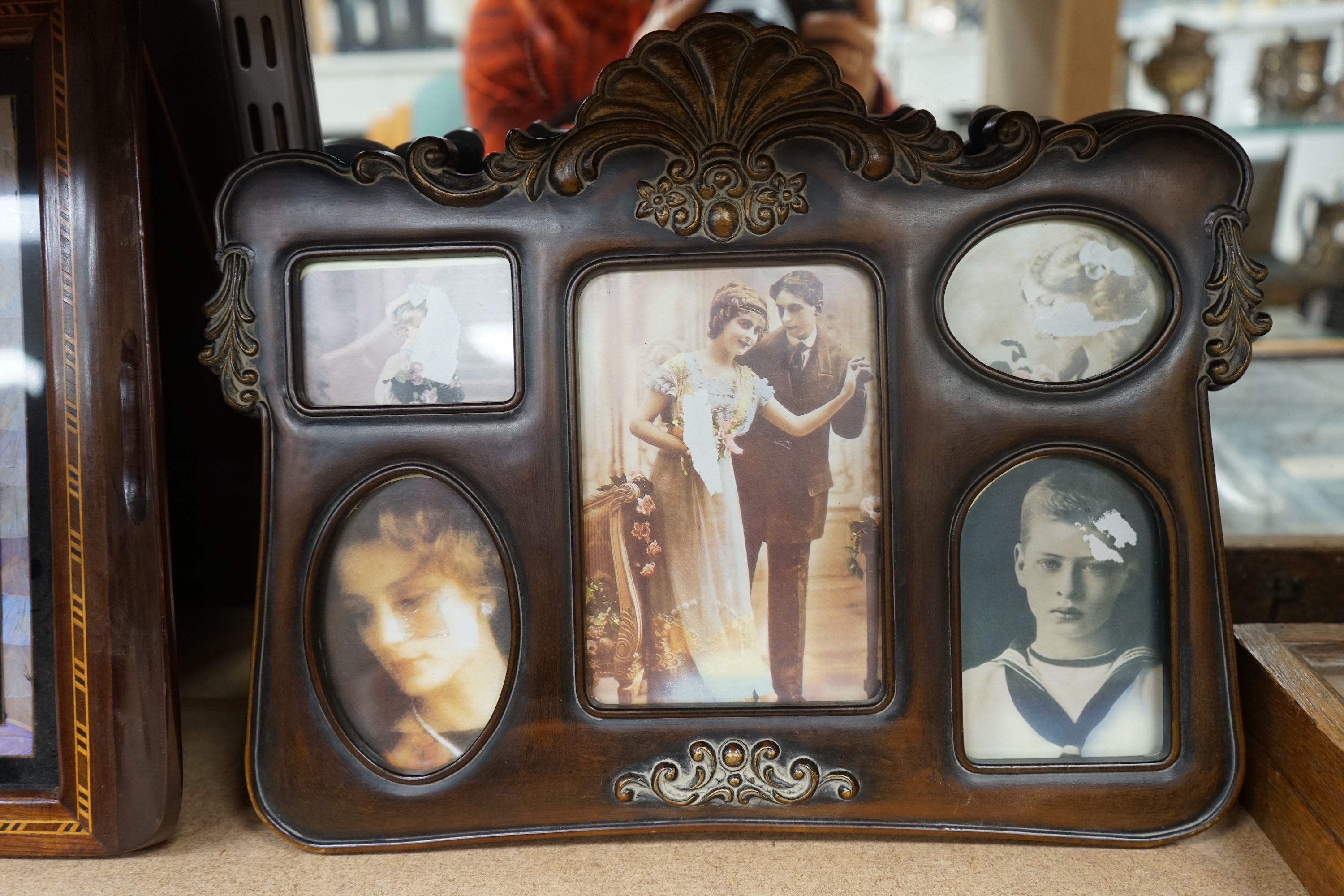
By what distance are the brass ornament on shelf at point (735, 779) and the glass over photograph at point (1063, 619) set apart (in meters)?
0.09

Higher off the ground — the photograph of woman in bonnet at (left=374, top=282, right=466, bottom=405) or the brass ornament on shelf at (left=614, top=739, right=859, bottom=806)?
the photograph of woman in bonnet at (left=374, top=282, right=466, bottom=405)

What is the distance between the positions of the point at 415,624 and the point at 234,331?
0.21 meters

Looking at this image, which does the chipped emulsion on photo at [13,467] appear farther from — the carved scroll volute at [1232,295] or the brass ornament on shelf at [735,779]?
the carved scroll volute at [1232,295]

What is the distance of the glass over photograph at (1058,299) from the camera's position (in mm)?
578

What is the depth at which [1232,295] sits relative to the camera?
572 mm

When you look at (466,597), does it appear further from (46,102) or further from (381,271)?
(46,102)

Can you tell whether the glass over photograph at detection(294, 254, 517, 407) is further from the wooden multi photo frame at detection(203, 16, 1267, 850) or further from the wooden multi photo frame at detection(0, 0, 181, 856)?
the wooden multi photo frame at detection(0, 0, 181, 856)

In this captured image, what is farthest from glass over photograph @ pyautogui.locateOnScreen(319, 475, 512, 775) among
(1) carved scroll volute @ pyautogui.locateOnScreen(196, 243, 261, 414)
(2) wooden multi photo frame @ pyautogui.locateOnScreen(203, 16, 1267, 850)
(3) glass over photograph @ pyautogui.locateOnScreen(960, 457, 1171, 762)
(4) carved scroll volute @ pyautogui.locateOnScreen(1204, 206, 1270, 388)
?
(4) carved scroll volute @ pyautogui.locateOnScreen(1204, 206, 1270, 388)

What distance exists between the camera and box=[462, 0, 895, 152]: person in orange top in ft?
2.43

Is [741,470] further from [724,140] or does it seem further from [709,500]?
[724,140]

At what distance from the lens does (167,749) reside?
595 mm

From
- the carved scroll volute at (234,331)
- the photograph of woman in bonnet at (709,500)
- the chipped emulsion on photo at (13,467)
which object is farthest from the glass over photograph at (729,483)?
the chipped emulsion on photo at (13,467)

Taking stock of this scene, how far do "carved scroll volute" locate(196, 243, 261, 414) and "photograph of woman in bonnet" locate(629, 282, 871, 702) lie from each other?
9.4 inches

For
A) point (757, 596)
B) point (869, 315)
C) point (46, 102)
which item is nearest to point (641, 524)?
point (757, 596)
